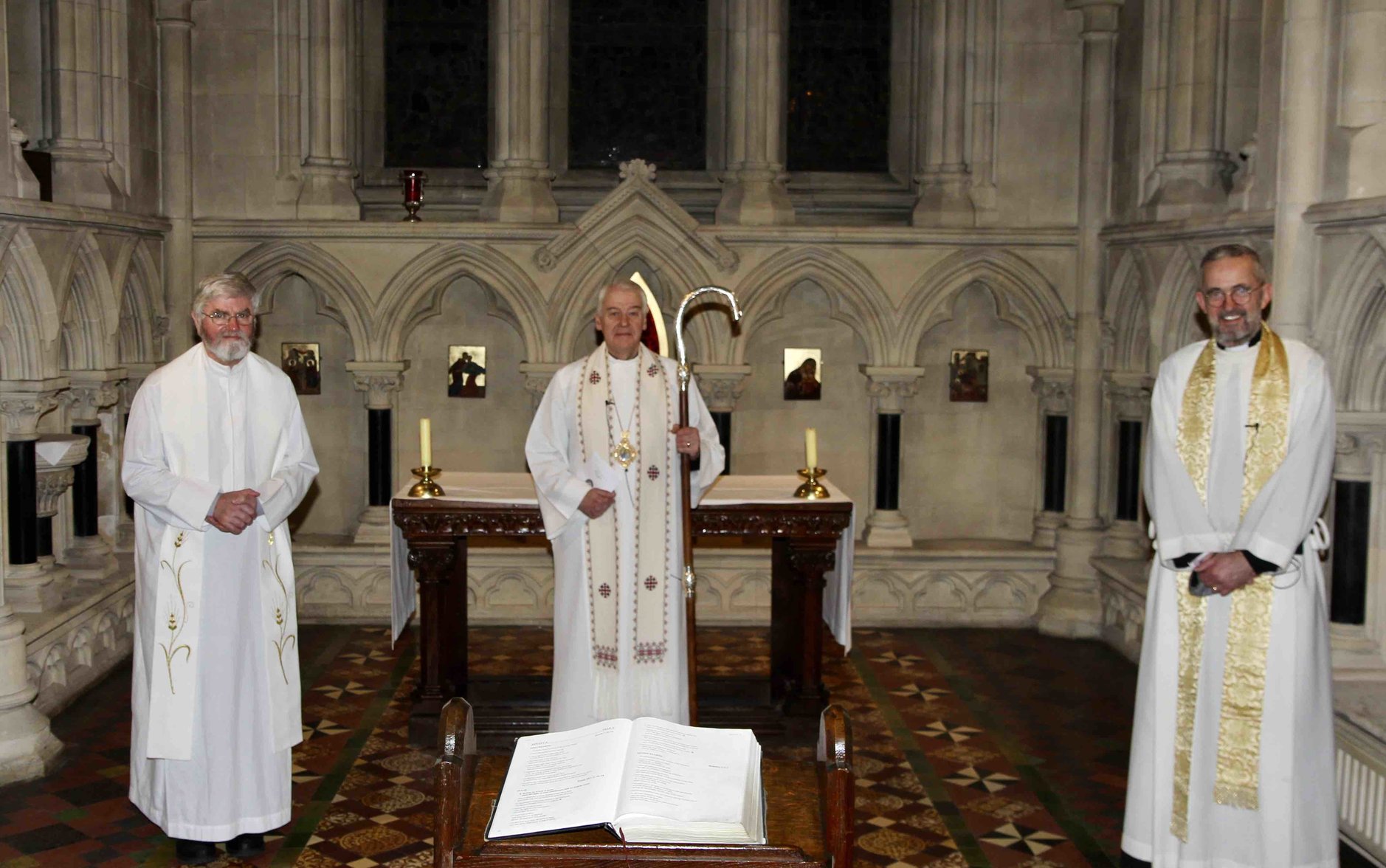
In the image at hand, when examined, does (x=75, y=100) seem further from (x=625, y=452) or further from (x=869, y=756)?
(x=869, y=756)

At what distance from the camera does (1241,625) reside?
4555mm

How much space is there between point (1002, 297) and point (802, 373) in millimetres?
1284

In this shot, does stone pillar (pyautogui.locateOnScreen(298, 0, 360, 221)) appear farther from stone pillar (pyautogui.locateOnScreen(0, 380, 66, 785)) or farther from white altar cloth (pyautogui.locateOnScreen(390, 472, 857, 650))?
stone pillar (pyautogui.locateOnScreen(0, 380, 66, 785))

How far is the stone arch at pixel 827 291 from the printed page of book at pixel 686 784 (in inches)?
226

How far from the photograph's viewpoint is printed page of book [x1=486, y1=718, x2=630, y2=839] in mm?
2910

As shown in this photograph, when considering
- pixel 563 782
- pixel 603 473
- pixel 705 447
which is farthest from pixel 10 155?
pixel 563 782

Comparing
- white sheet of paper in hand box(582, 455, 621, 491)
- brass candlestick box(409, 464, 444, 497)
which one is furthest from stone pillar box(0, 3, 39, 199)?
white sheet of paper in hand box(582, 455, 621, 491)

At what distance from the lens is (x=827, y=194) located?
9.56 metres

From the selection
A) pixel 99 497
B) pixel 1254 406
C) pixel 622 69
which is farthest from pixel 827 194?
pixel 1254 406

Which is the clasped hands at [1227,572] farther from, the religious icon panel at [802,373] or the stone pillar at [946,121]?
the religious icon panel at [802,373]

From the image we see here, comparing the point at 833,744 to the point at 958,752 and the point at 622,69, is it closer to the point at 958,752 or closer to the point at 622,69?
the point at 958,752

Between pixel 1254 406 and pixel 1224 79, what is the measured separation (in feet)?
12.8

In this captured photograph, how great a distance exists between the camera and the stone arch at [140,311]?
8180 mm

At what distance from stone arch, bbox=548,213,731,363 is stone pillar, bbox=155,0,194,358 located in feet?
6.93
